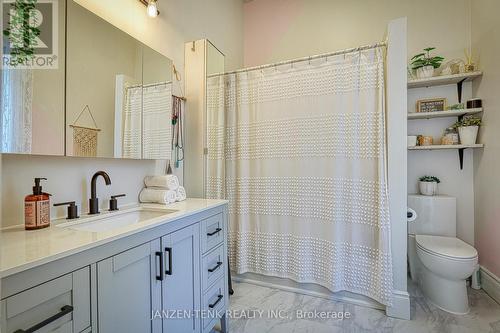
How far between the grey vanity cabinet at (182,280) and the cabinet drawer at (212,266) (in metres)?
0.06

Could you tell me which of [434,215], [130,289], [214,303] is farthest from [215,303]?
[434,215]

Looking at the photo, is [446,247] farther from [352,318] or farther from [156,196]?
[156,196]

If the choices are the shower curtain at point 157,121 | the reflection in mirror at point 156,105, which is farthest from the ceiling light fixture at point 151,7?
the shower curtain at point 157,121

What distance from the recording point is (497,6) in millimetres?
2016

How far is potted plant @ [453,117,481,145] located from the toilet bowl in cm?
95

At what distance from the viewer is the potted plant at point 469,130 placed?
7.38ft

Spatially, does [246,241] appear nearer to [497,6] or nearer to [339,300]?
[339,300]

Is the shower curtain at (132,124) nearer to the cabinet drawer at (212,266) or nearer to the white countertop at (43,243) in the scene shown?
the white countertop at (43,243)

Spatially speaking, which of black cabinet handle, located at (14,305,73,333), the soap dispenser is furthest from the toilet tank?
the soap dispenser

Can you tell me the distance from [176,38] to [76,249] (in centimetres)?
181

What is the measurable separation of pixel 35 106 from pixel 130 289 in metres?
0.89

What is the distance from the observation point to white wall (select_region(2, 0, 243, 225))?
105 centimetres

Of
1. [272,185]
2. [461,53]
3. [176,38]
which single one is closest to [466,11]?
[461,53]

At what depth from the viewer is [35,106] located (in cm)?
108
